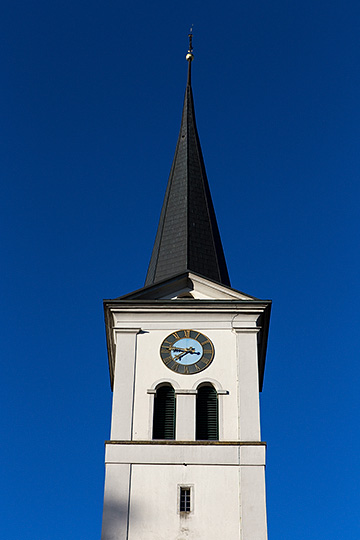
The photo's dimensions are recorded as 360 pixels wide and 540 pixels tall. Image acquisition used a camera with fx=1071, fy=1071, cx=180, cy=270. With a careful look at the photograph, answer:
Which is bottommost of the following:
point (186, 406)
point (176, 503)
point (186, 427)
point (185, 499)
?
point (176, 503)

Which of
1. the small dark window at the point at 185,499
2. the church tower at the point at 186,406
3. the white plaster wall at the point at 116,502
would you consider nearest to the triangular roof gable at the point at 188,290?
the church tower at the point at 186,406

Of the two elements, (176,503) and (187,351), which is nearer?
(176,503)

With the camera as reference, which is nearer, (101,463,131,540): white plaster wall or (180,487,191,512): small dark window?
(101,463,131,540): white plaster wall

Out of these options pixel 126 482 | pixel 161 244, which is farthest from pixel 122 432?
pixel 161 244

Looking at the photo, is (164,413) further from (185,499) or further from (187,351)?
(185,499)

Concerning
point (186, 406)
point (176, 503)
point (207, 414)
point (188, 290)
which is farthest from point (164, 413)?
point (188, 290)

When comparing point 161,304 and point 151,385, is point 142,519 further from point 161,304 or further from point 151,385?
point 161,304

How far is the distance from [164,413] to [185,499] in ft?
10.2

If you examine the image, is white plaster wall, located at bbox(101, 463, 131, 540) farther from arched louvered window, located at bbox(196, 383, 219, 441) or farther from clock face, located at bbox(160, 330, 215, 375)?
clock face, located at bbox(160, 330, 215, 375)

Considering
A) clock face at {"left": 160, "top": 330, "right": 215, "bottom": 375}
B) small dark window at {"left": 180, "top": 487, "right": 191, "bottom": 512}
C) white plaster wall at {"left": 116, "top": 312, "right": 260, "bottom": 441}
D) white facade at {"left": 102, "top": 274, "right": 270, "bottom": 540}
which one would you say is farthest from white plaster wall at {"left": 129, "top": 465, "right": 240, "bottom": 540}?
clock face at {"left": 160, "top": 330, "right": 215, "bottom": 375}

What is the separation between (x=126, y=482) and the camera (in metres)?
30.7

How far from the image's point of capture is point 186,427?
3197cm

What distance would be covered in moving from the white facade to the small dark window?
0.39ft

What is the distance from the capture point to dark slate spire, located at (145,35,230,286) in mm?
37469
